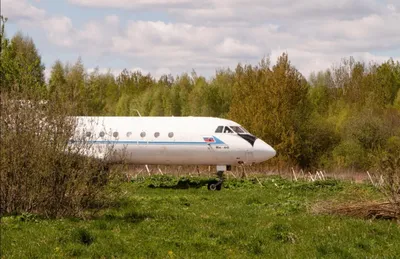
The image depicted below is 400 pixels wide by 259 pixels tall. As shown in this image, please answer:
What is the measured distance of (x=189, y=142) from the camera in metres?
35.3

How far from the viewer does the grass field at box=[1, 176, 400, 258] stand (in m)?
14.2

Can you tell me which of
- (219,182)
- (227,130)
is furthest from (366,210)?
(227,130)

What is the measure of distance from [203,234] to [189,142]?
19.0m

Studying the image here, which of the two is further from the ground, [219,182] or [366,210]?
[366,210]

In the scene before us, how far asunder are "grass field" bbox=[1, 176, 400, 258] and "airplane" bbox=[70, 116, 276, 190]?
37.7 feet

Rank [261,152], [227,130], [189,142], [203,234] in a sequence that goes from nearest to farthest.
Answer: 1. [203,234]
2. [261,152]
3. [227,130]
4. [189,142]

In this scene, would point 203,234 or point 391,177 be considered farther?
point 391,177

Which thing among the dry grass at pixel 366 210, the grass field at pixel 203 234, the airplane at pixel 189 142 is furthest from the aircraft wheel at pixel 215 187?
the dry grass at pixel 366 210

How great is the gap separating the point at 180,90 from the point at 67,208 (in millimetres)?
68488

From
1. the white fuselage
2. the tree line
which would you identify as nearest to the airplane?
Answer: the white fuselage

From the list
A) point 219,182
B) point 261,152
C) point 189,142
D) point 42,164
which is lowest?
point 219,182

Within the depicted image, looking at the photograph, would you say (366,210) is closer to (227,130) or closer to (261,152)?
(261,152)

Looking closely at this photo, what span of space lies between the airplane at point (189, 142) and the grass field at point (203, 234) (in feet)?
37.7

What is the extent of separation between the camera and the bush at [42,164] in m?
18.6
